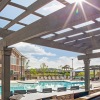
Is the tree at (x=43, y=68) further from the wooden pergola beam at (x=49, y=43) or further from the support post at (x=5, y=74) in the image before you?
the support post at (x=5, y=74)

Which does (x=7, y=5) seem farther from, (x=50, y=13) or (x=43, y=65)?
(x=43, y=65)

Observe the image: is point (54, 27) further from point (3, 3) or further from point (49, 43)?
point (49, 43)

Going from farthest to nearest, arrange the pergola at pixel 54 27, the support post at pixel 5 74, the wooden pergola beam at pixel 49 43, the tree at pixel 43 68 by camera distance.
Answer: the tree at pixel 43 68 → the wooden pergola beam at pixel 49 43 → the support post at pixel 5 74 → the pergola at pixel 54 27

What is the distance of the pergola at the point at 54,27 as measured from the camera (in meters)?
3.74

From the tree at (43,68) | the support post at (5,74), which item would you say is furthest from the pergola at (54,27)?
the tree at (43,68)

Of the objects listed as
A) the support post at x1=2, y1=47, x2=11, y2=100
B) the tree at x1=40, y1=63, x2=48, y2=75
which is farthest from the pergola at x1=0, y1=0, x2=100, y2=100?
the tree at x1=40, y1=63, x2=48, y2=75

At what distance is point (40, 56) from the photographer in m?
64.2

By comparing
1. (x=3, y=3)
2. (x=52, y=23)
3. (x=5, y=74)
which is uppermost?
(x=3, y=3)

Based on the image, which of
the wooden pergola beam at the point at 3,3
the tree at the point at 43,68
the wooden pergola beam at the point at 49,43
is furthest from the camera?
the tree at the point at 43,68

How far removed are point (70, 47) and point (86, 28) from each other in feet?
9.45

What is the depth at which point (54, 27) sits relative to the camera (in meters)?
4.45

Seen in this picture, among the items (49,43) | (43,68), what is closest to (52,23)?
(49,43)

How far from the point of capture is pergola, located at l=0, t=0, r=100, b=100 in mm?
3742

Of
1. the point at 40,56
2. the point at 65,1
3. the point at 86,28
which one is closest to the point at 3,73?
the point at 86,28
